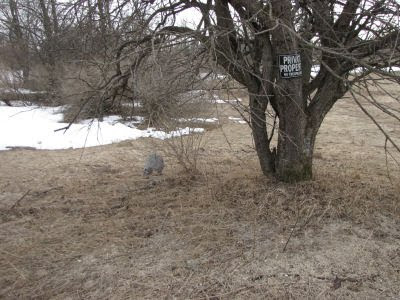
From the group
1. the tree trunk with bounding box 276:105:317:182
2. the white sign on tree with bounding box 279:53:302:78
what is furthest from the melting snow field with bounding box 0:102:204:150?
the white sign on tree with bounding box 279:53:302:78

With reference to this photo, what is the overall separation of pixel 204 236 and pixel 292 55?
1.97m

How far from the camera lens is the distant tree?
13.8 feet

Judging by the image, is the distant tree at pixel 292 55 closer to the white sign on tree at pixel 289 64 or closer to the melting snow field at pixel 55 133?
the white sign on tree at pixel 289 64

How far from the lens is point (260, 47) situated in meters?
4.70

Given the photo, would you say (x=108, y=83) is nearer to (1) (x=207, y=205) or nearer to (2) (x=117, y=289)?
(1) (x=207, y=205)

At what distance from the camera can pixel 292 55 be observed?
432 cm

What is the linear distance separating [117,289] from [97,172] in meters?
3.87

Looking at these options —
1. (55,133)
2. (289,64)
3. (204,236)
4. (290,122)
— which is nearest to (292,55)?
(289,64)

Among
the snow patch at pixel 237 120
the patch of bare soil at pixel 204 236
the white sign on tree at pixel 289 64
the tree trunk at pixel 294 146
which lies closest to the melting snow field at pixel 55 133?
the snow patch at pixel 237 120

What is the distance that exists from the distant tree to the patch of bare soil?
1.73 ft

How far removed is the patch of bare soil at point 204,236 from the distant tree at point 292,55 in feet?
1.73

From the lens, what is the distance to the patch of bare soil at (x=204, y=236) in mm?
3500

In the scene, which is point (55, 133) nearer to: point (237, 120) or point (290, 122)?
point (237, 120)

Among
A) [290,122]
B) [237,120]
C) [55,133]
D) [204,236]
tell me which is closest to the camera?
[204,236]
